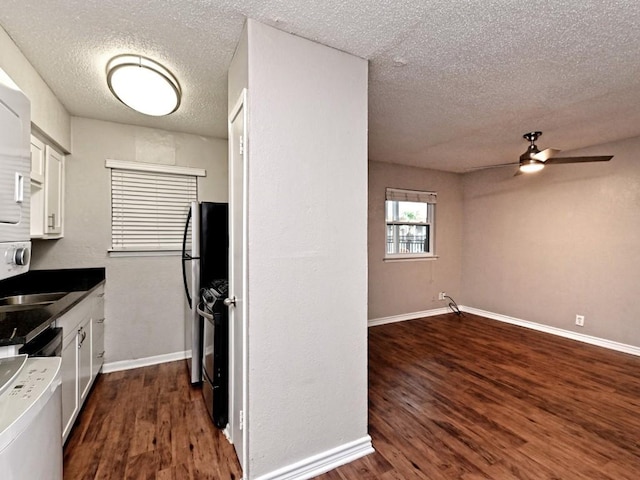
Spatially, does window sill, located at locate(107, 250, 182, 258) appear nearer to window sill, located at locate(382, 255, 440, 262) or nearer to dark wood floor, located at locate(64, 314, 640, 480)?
dark wood floor, located at locate(64, 314, 640, 480)

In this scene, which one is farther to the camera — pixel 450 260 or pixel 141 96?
pixel 450 260

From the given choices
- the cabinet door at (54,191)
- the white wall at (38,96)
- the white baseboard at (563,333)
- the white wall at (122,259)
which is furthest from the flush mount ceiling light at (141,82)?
the white baseboard at (563,333)

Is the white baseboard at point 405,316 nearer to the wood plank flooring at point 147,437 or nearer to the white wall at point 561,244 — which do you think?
the white wall at point 561,244

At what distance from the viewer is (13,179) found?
3.72 ft

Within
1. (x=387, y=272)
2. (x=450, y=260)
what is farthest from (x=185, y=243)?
(x=450, y=260)

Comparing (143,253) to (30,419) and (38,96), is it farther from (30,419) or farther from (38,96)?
(30,419)

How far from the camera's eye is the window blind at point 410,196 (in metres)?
4.72

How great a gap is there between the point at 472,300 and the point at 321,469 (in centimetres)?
446

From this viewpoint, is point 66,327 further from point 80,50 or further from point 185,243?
point 80,50

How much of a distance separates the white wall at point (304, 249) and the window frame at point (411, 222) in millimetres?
2935

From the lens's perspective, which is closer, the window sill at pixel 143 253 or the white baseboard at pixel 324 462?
the white baseboard at pixel 324 462

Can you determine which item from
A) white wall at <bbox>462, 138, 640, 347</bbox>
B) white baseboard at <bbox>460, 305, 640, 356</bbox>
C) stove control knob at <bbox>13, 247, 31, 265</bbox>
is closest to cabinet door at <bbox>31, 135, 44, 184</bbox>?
stove control knob at <bbox>13, 247, 31, 265</bbox>

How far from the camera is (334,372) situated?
69.9 inches

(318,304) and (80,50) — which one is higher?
(80,50)
